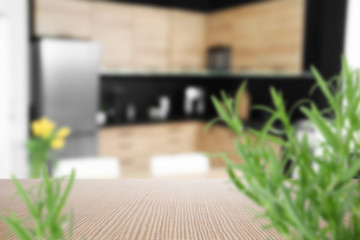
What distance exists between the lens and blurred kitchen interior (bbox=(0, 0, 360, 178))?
4.29 metres

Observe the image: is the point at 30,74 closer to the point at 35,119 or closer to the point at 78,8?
the point at 35,119

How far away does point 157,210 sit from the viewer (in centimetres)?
75

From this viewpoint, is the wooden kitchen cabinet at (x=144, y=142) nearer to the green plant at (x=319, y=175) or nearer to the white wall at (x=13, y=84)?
the white wall at (x=13, y=84)

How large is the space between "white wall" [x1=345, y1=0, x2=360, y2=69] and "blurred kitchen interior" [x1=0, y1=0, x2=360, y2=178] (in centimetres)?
1

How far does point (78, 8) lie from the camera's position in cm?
467

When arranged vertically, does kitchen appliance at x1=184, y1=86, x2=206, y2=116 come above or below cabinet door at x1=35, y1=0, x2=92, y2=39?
below

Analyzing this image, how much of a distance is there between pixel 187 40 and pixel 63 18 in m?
1.69

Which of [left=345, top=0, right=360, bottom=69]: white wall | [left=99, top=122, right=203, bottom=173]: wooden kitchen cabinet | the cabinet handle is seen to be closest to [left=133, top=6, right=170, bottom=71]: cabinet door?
[left=99, top=122, right=203, bottom=173]: wooden kitchen cabinet

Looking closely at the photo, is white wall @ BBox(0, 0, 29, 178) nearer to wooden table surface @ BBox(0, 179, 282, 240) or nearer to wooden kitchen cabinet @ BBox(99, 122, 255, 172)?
wooden kitchen cabinet @ BBox(99, 122, 255, 172)

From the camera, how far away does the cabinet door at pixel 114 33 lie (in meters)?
4.88

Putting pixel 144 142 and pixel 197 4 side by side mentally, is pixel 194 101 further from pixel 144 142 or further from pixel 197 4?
pixel 197 4

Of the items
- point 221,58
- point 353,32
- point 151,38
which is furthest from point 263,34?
point 151,38

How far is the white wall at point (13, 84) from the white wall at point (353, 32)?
10.4ft

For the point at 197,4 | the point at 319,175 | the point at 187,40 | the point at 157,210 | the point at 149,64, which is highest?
the point at 197,4
